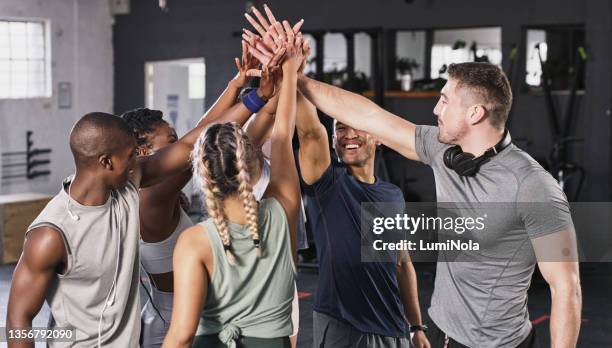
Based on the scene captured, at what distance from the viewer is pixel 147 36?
11828mm

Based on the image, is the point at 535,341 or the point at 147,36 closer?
the point at 535,341

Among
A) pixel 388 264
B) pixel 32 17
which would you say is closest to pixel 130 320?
pixel 388 264

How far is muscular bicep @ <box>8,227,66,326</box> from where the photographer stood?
2068 millimetres

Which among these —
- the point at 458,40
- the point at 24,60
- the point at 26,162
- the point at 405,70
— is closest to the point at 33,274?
the point at 405,70

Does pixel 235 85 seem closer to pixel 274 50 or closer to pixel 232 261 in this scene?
pixel 274 50

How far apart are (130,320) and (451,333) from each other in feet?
3.19

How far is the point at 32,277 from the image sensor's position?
2.07 meters

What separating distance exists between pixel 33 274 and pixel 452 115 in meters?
1.27

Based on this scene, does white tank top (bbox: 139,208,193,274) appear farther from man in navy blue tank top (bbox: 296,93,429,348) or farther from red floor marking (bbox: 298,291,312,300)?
red floor marking (bbox: 298,291,312,300)

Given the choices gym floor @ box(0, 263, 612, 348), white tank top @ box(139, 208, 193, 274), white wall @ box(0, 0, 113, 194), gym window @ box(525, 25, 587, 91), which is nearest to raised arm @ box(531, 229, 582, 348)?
white tank top @ box(139, 208, 193, 274)

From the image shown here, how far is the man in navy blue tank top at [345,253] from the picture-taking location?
2926 mm

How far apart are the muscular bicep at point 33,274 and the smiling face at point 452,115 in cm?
117

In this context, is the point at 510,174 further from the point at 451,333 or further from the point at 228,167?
the point at 228,167

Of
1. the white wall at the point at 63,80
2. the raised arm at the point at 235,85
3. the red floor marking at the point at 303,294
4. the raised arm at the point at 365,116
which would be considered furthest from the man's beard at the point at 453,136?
the white wall at the point at 63,80
